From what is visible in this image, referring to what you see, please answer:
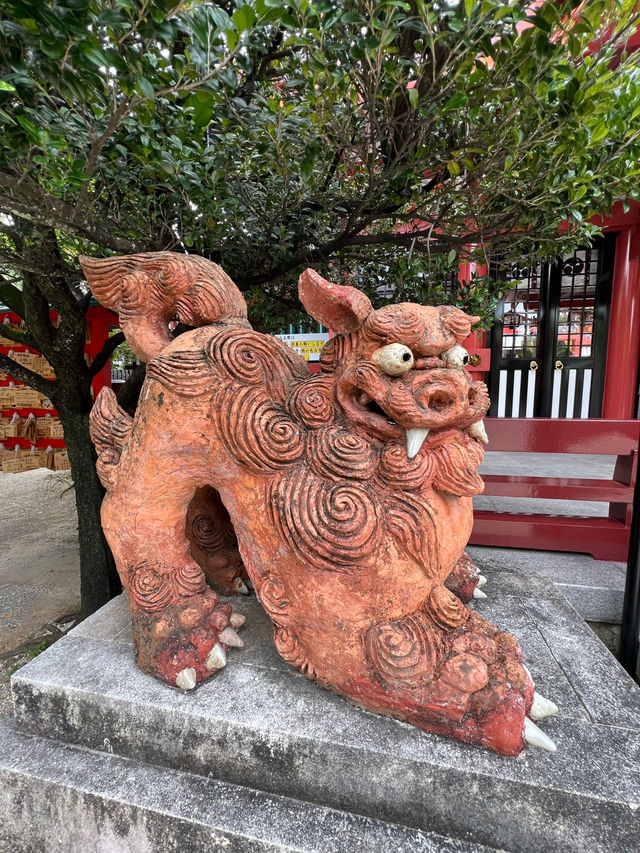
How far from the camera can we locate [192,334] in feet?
5.30

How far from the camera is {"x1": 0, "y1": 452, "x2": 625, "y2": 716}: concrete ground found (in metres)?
2.66

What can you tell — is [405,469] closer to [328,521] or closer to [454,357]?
[328,521]

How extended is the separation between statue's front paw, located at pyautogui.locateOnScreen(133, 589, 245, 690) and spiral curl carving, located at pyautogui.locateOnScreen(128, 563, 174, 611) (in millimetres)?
35

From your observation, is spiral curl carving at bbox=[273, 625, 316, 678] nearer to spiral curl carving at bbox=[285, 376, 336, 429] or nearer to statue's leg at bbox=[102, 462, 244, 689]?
statue's leg at bbox=[102, 462, 244, 689]

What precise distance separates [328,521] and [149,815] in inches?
38.7

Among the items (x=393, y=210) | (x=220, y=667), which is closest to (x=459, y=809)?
(x=220, y=667)

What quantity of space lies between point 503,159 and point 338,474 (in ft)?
5.12

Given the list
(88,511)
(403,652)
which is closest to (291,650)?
(403,652)

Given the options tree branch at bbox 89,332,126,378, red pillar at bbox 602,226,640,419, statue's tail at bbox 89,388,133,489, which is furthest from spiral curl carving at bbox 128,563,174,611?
red pillar at bbox 602,226,640,419

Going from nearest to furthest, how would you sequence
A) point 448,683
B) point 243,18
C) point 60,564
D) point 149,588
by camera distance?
point 243,18 → point 448,683 → point 149,588 → point 60,564

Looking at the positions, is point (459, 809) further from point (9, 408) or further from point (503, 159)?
point (9, 408)

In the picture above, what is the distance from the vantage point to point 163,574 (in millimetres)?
1623

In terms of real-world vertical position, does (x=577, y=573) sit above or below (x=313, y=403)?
below

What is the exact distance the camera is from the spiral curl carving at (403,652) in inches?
50.5
